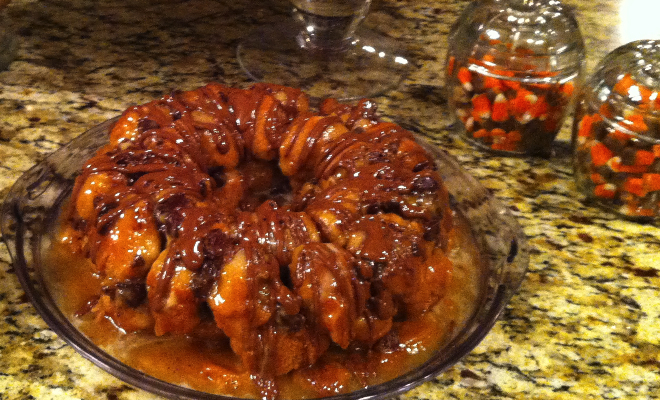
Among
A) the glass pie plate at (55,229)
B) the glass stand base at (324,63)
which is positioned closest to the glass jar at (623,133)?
the glass pie plate at (55,229)

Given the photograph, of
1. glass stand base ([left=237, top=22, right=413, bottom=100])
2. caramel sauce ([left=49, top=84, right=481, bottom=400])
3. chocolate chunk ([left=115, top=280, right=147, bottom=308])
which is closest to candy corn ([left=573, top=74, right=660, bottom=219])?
caramel sauce ([left=49, top=84, right=481, bottom=400])

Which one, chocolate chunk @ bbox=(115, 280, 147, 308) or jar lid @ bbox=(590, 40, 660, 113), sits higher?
jar lid @ bbox=(590, 40, 660, 113)

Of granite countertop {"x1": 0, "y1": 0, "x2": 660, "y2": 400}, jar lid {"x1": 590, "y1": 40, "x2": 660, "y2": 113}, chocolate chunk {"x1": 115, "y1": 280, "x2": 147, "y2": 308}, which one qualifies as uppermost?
jar lid {"x1": 590, "y1": 40, "x2": 660, "y2": 113}

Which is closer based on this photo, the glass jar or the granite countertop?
the granite countertop

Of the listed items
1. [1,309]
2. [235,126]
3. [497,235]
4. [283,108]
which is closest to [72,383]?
[1,309]

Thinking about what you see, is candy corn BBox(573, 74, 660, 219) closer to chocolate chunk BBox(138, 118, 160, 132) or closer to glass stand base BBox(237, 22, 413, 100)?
glass stand base BBox(237, 22, 413, 100)

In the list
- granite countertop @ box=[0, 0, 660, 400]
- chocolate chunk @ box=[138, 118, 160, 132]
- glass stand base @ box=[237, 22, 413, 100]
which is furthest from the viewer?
glass stand base @ box=[237, 22, 413, 100]

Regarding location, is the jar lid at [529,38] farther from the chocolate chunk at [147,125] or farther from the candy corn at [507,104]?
the chocolate chunk at [147,125]
